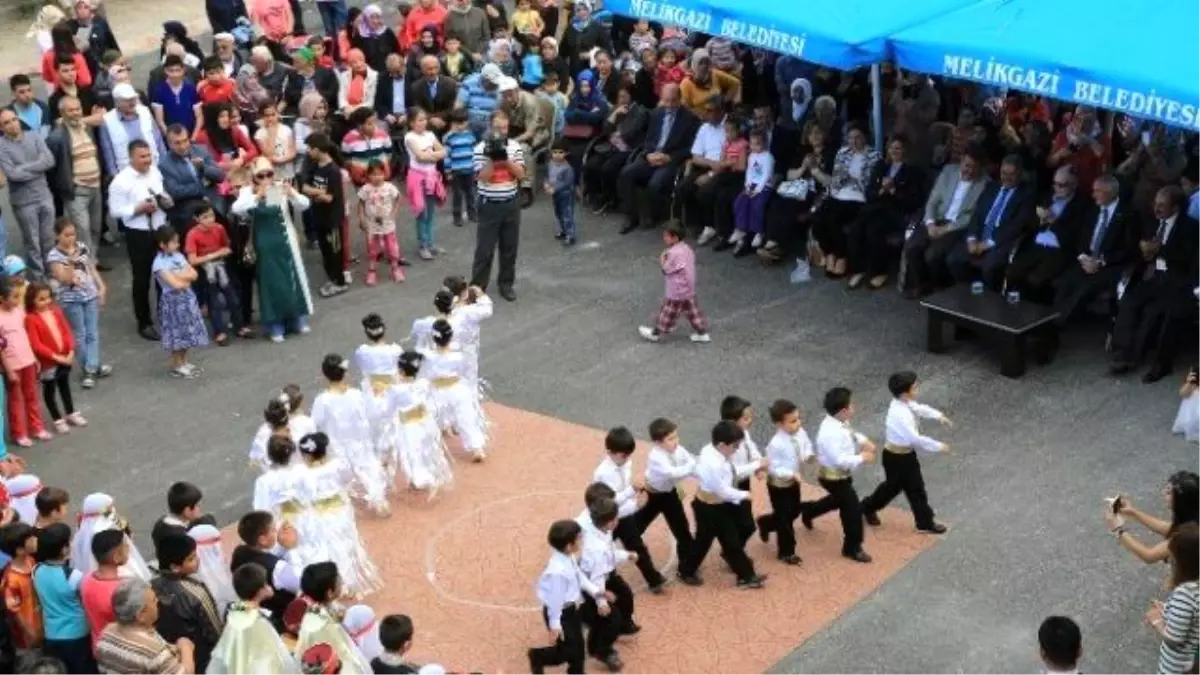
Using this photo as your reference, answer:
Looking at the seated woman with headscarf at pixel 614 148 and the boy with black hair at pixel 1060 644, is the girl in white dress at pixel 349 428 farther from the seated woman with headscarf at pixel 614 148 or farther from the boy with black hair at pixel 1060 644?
the seated woman with headscarf at pixel 614 148

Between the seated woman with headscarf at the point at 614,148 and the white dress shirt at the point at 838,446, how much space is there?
796cm

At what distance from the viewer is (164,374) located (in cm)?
1505

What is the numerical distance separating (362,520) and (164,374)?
3.66 metres

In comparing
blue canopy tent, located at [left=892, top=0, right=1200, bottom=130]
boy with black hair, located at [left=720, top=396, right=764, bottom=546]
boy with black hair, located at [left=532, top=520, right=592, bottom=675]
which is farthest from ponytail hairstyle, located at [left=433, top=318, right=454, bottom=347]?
blue canopy tent, located at [left=892, top=0, right=1200, bottom=130]

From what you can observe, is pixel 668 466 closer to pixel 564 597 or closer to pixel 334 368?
pixel 564 597

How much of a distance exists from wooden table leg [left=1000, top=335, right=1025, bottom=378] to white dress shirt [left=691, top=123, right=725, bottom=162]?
4567 mm

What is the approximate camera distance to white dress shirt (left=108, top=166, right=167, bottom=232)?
50.1ft

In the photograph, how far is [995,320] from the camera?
14.3 m

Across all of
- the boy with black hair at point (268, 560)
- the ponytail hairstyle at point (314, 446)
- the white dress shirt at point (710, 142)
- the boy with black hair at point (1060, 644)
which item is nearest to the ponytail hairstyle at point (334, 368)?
the ponytail hairstyle at point (314, 446)

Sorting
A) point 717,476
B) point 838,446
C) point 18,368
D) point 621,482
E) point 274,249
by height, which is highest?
point 838,446

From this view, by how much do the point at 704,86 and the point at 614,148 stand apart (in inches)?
47.6

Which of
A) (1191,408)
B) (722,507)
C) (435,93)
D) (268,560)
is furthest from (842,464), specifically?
(435,93)

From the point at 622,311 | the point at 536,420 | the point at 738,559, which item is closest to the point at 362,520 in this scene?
the point at 536,420

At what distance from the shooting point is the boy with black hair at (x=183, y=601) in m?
9.13
